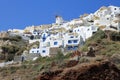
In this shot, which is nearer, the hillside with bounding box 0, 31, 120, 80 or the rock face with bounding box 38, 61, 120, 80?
the rock face with bounding box 38, 61, 120, 80

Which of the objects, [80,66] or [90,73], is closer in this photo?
[90,73]

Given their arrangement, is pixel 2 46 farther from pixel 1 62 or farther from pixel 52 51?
pixel 52 51

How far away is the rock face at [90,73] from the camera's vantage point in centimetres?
5172

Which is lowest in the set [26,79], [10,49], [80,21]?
[26,79]

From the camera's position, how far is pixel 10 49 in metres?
82.2

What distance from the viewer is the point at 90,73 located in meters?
51.8

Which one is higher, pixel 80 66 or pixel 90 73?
pixel 80 66

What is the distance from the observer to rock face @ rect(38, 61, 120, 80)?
51719 millimetres

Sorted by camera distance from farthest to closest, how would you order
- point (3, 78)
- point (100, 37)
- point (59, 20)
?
1. point (59, 20)
2. point (100, 37)
3. point (3, 78)

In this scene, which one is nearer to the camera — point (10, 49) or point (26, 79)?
point (26, 79)

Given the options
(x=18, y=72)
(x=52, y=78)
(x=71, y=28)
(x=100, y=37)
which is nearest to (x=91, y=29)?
(x=100, y=37)

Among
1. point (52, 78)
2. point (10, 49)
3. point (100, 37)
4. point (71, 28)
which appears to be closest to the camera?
point (52, 78)

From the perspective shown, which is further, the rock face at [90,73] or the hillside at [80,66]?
the hillside at [80,66]

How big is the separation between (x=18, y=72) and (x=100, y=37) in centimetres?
1500
